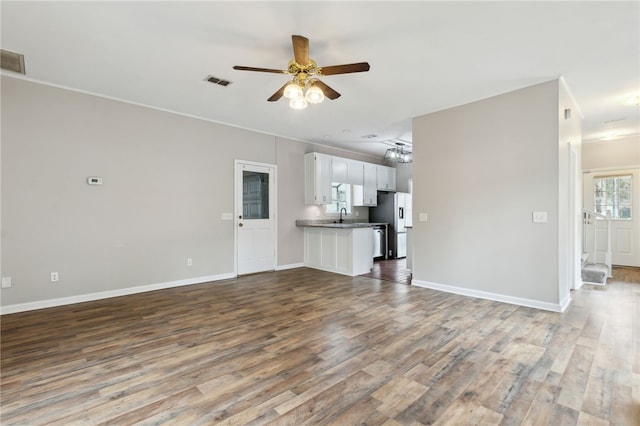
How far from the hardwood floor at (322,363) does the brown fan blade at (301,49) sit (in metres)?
2.64

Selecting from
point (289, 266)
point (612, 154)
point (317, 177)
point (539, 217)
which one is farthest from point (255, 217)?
point (612, 154)

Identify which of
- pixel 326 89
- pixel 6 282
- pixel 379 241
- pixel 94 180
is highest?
pixel 326 89

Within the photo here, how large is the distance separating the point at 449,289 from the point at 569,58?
10.5 ft

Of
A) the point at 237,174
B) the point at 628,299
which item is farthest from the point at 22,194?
the point at 628,299

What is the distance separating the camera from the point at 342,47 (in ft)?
9.51

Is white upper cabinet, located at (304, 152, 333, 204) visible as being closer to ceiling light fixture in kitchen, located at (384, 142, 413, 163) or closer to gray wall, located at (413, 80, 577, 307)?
ceiling light fixture in kitchen, located at (384, 142, 413, 163)

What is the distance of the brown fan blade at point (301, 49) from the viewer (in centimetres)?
251

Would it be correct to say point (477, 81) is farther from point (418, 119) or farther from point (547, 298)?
point (547, 298)

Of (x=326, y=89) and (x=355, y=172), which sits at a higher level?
(x=326, y=89)

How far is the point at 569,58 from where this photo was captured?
3.11m

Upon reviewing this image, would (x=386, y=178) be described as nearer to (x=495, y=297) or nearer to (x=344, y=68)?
(x=495, y=297)

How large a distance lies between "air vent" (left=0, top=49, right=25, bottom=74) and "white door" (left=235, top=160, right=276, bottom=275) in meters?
3.04

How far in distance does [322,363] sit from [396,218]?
233 inches

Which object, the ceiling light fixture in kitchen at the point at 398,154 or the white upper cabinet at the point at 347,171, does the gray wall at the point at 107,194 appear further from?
the ceiling light fixture in kitchen at the point at 398,154
